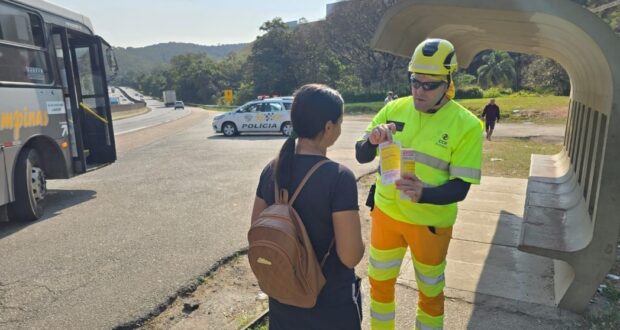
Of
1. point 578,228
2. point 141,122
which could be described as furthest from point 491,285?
point 141,122

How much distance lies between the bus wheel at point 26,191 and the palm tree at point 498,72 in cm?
4210

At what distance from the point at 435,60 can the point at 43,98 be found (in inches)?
254

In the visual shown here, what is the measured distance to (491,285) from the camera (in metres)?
3.87

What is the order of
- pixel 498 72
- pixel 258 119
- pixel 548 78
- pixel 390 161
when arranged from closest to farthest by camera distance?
pixel 390 161, pixel 258 119, pixel 548 78, pixel 498 72

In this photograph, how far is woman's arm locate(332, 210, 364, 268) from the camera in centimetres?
183

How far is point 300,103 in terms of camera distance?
1894 millimetres

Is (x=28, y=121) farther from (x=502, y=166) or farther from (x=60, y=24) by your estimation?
(x=502, y=166)

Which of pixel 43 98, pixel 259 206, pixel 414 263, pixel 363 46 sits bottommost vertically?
pixel 414 263

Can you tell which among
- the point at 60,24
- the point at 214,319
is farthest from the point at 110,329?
the point at 60,24

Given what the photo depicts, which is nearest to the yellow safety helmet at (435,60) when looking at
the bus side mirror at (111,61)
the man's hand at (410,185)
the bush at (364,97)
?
the man's hand at (410,185)

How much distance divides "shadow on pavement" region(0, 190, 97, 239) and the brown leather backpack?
543 cm

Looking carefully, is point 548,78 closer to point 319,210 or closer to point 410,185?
point 410,185

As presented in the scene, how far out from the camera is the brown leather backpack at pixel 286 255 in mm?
1774

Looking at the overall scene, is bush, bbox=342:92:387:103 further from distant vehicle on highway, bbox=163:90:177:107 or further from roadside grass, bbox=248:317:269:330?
roadside grass, bbox=248:317:269:330
